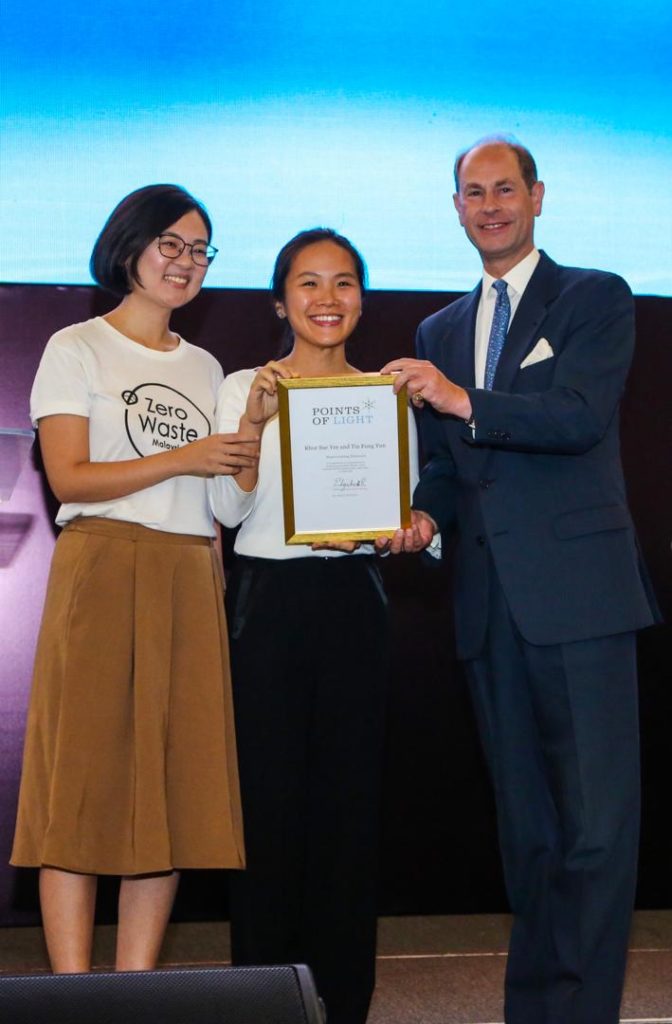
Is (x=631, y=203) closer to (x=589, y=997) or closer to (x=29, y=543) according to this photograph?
(x=29, y=543)

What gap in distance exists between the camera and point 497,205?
2686 mm

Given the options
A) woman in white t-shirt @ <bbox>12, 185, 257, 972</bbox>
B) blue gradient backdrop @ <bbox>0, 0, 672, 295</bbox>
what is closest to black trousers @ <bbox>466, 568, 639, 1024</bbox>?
woman in white t-shirt @ <bbox>12, 185, 257, 972</bbox>

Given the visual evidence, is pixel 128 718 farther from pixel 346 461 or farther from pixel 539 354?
pixel 539 354

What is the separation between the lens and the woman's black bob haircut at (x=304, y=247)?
8.94 feet

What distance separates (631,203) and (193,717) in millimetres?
2235

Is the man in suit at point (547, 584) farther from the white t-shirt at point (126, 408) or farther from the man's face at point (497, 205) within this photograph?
the white t-shirt at point (126, 408)

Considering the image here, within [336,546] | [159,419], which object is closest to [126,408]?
[159,419]

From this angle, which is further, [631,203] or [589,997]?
[631,203]

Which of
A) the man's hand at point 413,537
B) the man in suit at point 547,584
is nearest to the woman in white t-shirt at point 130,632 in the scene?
the man's hand at point 413,537

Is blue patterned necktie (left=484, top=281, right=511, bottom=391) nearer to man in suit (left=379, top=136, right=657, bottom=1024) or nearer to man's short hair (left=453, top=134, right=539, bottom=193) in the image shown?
man in suit (left=379, top=136, right=657, bottom=1024)

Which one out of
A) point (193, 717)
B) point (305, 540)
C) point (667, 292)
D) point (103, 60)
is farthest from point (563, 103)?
point (193, 717)

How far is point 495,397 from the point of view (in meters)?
2.49

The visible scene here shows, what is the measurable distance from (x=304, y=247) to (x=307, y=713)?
0.97 m

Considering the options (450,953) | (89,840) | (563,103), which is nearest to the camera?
(89,840)
